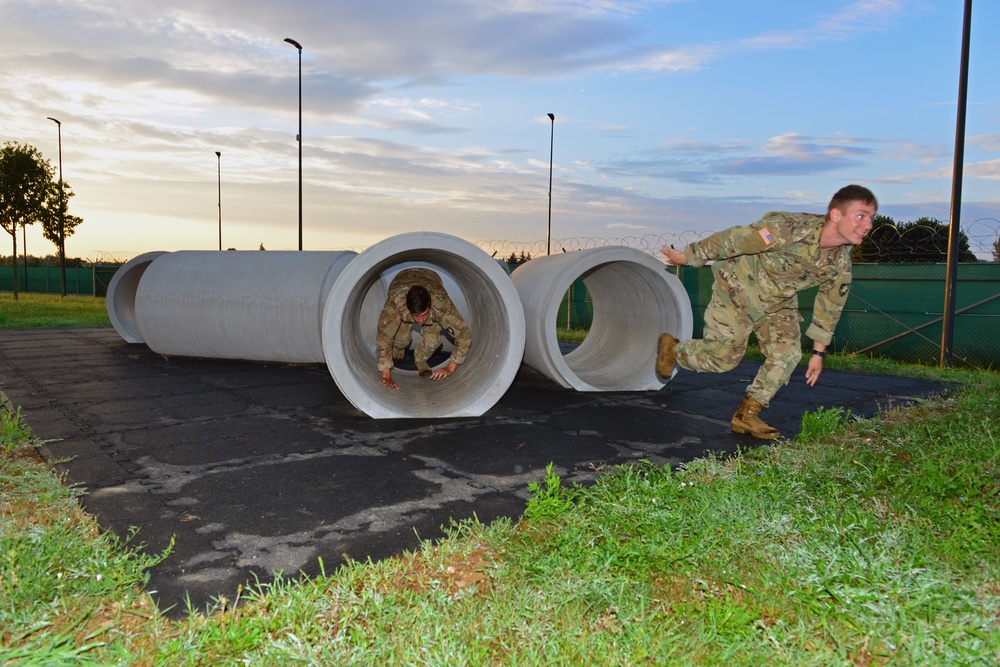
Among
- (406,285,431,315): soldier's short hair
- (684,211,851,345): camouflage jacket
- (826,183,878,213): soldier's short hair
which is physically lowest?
(406,285,431,315): soldier's short hair

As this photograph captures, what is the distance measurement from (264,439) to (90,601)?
2.61m

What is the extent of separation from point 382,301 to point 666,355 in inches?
192

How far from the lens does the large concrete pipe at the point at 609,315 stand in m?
6.88

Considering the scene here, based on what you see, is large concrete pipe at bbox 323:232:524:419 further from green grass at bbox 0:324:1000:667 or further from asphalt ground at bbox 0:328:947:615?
green grass at bbox 0:324:1000:667

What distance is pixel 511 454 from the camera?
4.74 metres

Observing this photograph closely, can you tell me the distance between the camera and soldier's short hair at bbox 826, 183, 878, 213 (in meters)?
4.46

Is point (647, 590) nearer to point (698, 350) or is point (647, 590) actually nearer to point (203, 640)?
point (203, 640)

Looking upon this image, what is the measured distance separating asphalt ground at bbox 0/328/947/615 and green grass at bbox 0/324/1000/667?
0.72 feet

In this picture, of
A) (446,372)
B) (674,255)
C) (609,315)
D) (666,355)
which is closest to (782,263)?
(674,255)

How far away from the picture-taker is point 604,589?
2.57 metres

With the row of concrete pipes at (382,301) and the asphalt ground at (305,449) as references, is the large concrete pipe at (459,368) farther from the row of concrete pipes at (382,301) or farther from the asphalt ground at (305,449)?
the asphalt ground at (305,449)

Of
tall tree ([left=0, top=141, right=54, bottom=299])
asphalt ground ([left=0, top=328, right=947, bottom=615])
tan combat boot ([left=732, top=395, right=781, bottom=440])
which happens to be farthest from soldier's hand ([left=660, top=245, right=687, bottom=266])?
tall tree ([left=0, top=141, right=54, bottom=299])

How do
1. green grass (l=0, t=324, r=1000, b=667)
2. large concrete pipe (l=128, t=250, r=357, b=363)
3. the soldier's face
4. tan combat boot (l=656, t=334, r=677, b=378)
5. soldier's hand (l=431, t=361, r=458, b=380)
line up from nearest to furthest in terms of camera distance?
green grass (l=0, t=324, r=1000, b=667), the soldier's face, tan combat boot (l=656, t=334, r=677, b=378), soldier's hand (l=431, t=361, r=458, b=380), large concrete pipe (l=128, t=250, r=357, b=363)

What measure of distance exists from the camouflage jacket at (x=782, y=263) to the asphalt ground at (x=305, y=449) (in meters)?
1.11
